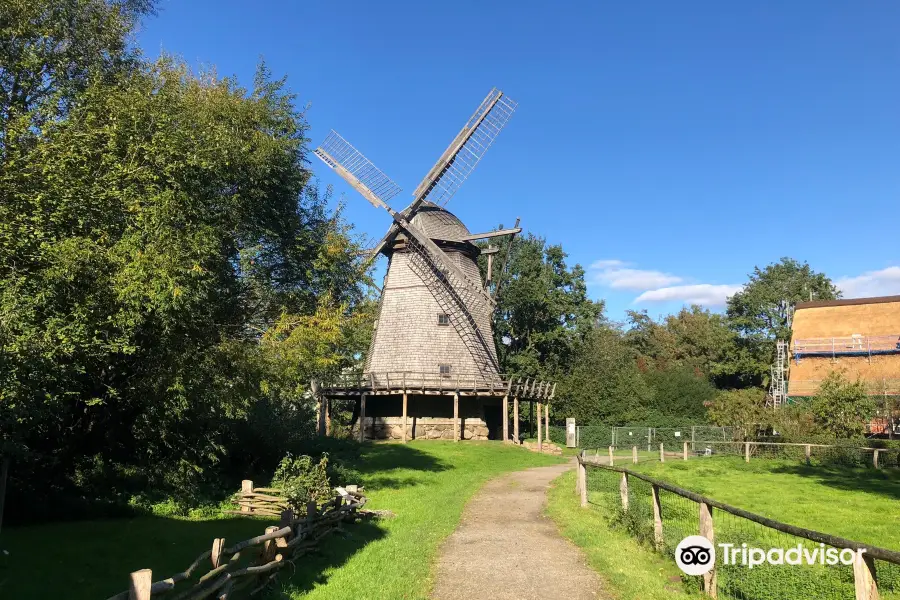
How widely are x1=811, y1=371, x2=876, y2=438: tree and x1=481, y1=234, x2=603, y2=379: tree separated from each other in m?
21.0

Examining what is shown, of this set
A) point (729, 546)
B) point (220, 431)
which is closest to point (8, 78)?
point (220, 431)

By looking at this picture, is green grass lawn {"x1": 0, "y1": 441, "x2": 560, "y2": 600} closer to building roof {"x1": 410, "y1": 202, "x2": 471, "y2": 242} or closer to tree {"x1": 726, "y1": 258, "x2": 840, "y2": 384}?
building roof {"x1": 410, "y1": 202, "x2": 471, "y2": 242}

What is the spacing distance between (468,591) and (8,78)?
15439 mm

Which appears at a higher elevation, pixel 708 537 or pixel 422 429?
pixel 708 537

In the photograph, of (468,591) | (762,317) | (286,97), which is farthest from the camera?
(762,317)

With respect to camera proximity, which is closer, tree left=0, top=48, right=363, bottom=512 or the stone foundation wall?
tree left=0, top=48, right=363, bottom=512

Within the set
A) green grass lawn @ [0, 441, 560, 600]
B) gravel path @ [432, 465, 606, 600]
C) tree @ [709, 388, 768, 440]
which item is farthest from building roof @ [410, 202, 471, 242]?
gravel path @ [432, 465, 606, 600]

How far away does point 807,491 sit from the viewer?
56.5ft

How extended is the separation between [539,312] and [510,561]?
40236 mm

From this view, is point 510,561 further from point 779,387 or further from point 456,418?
point 779,387

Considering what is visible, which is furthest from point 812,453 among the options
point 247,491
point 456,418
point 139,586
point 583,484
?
point 139,586

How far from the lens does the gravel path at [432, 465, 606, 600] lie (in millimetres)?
7789

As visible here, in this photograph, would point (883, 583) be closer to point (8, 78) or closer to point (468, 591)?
point (468, 591)

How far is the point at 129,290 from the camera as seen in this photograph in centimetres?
1130
